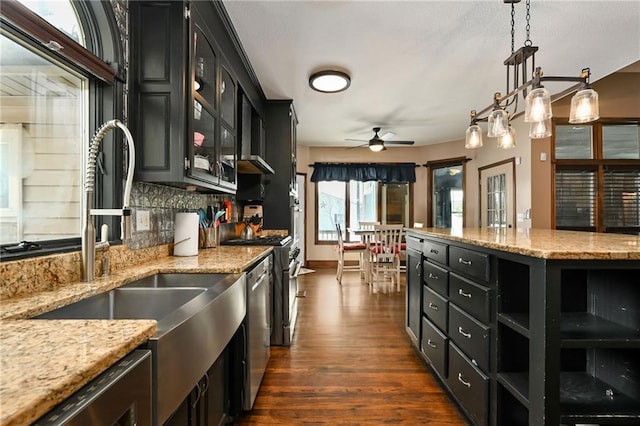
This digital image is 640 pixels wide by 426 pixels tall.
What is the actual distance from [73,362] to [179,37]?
5.58 feet

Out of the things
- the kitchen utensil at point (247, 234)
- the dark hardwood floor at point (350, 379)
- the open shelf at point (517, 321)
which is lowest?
the dark hardwood floor at point (350, 379)

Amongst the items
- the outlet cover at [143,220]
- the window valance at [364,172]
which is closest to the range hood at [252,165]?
the outlet cover at [143,220]

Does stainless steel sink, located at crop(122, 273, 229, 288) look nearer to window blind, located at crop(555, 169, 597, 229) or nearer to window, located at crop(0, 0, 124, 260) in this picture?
window, located at crop(0, 0, 124, 260)

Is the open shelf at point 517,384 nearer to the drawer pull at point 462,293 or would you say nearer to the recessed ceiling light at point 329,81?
the drawer pull at point 462,293

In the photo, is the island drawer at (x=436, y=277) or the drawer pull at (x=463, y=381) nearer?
the drawer pull at (x=463, y=381)

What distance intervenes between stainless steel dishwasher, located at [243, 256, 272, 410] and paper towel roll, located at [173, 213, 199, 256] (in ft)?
1.52

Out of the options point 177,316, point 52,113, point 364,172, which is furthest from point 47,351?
point 364,172

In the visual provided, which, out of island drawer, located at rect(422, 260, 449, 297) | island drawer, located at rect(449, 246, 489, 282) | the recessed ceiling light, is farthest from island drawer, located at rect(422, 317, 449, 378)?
the recessed ceiling light

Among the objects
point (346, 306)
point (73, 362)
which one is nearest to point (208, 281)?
point (73, 362)

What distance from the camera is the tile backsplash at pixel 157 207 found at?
5.95 feet

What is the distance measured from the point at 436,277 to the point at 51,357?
2.10 m

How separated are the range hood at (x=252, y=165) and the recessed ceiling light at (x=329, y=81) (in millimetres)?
949

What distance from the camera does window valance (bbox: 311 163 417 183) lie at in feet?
22.6

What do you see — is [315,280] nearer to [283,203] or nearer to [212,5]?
[283,203]
